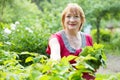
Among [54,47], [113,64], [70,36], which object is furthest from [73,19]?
[113,64]

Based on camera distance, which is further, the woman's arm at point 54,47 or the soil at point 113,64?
the soil at point 113,64

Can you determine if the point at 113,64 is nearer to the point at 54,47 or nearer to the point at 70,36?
the point at 70,36

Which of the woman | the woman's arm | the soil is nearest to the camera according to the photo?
the woman's arm

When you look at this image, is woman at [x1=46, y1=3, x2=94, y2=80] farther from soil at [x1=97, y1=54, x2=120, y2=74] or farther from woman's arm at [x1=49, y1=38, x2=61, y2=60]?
soil at [x1=97, y1=54, x2=120, y2=74]

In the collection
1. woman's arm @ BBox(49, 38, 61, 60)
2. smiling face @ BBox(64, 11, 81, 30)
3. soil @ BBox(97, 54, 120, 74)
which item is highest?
smiling face @ BBox(64, 11, 81, 30)

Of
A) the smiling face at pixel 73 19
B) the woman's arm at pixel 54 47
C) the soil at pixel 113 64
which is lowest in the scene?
the soil at pixel 113 64

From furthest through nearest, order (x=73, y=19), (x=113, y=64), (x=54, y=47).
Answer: (x=113, y=64), (x=73, y=19), (x=54, y=47)

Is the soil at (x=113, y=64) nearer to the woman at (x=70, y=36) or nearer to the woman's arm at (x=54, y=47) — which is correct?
the woman at (x=70, y=36)

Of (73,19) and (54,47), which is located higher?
(73,19)

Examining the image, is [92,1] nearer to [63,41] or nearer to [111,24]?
[111,24]

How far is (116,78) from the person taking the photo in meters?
1.73

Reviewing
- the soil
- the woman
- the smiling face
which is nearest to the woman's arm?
the woman

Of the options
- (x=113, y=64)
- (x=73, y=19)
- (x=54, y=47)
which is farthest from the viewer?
(x=113, y=64)

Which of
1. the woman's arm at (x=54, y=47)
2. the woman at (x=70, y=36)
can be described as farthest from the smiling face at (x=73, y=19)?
the woman's arm at (x=54, y=47)
